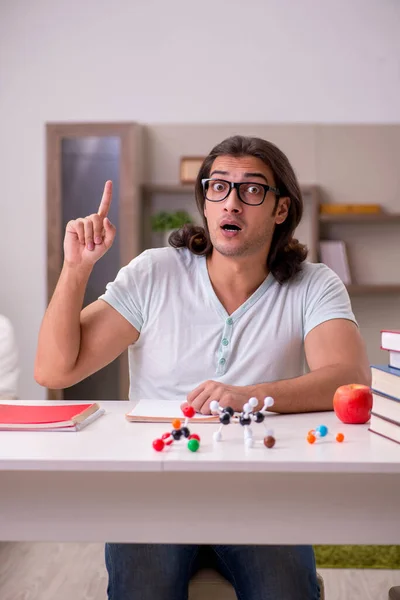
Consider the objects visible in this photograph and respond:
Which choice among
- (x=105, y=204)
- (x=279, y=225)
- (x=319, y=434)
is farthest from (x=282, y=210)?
(x=319, y=434)

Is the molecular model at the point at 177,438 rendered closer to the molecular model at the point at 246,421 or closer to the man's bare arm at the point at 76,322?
the molecular model at the point at 246,421

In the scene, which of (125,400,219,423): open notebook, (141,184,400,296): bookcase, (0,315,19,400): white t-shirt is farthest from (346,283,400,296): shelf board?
(125,400,219,423): open notebook

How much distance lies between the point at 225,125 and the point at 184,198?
51 centimetres

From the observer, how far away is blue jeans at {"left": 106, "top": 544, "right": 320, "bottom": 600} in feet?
4.48

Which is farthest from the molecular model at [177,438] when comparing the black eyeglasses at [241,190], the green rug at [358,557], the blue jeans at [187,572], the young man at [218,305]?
the green rug at [358,557]

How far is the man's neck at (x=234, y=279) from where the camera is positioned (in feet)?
6.25

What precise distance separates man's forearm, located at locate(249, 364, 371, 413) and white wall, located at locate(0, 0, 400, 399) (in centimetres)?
326

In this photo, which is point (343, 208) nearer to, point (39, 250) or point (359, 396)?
point (39, 250)

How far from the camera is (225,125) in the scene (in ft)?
15.3

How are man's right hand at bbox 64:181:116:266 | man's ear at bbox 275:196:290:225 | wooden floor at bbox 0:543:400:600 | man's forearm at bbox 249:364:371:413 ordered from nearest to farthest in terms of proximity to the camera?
man's forearm at bbox 249:364:371:413, man's right hand at bbox 64:181:116:266, man's ear at bbox 275:196:290:225, wooden floor at bbox 0:543:400:600

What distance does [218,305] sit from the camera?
6.14 feet

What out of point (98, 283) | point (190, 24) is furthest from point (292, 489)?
point (190, 24)

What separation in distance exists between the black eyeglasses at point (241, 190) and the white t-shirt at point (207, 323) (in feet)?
0.63

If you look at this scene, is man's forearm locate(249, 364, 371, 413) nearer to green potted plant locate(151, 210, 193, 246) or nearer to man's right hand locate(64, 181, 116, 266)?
man's right hand locate(64, 181, 116, 266)
